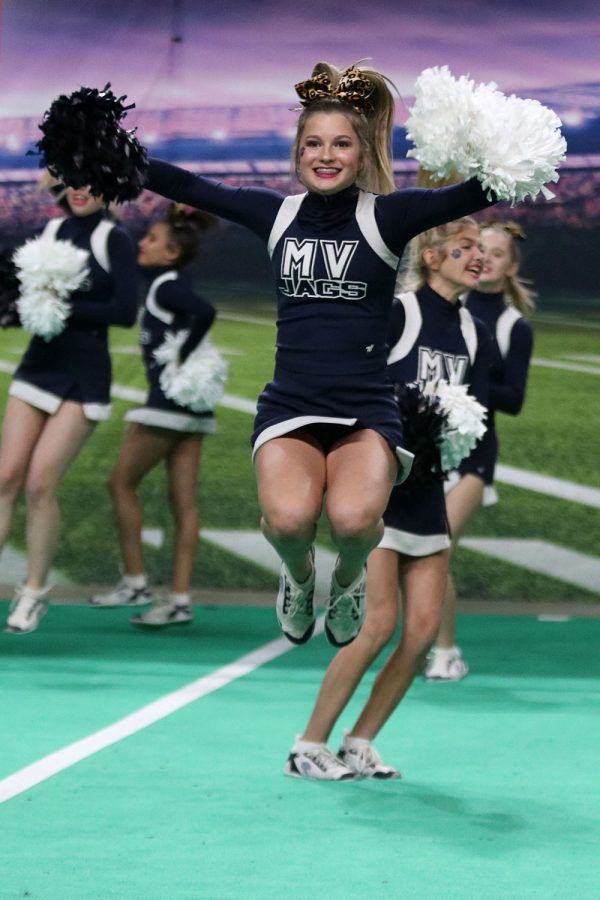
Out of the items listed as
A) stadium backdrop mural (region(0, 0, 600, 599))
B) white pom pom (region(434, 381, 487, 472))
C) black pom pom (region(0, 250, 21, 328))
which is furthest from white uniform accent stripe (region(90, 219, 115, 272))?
white pom pom (region(434, 381, 487, 472))

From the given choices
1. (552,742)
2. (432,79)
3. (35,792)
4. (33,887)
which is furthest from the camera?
(552,742)

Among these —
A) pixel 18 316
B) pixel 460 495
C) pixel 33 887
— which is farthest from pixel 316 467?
pixel 18 316

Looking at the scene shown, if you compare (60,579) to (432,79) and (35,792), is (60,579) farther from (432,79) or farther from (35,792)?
(432,79)

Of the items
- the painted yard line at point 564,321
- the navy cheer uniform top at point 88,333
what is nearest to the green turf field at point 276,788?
the navy cheer uniform top at point 88,333

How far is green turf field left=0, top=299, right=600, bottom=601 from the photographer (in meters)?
8.23

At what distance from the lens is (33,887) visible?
3.53m

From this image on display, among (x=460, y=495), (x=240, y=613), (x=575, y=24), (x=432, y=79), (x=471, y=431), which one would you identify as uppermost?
(x=575, y=24)

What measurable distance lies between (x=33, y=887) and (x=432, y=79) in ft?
7.13

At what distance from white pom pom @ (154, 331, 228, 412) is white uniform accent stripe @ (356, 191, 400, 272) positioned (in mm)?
3056

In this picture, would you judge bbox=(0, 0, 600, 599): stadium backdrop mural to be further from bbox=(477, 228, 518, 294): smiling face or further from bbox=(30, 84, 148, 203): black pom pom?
bbox=(30, 84, 148, 203): black pom pom

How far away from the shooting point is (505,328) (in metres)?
6.68

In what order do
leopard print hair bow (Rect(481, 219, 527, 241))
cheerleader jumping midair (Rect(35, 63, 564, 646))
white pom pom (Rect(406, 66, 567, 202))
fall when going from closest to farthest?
1. white pom pom (Rect(406, 66, 567, 202))
2. cheerleader jumping midair (Rect(35, 63, 564, 646))
3. leopard print hair bow (Rect(481, 219, 527, 241))

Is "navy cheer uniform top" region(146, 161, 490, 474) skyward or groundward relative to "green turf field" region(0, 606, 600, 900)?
skyward

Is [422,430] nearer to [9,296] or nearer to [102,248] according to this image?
[102,248]
